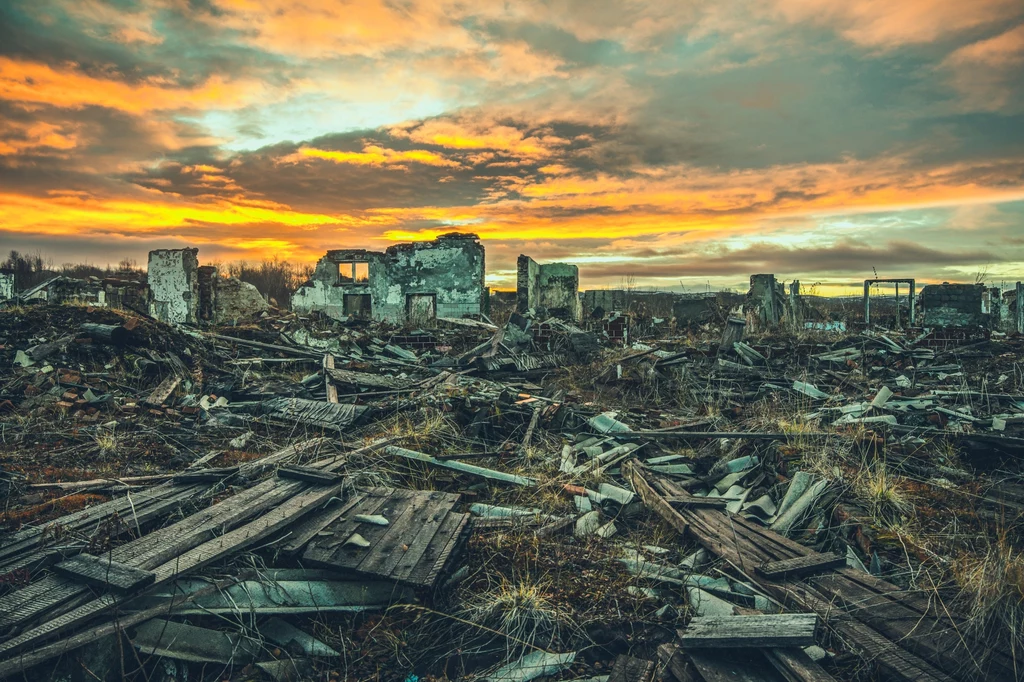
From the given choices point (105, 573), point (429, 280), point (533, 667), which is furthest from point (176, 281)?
point (533, 667)

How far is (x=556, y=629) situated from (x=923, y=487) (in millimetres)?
3312

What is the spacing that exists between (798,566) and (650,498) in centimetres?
131

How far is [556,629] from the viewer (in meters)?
2.91

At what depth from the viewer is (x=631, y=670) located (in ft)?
8.29

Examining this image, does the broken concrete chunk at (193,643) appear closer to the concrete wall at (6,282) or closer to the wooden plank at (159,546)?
the wooden plank at (159,546)

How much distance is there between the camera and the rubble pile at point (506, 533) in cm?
258

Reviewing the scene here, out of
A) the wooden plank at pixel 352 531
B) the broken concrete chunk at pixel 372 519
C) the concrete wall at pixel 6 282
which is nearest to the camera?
the wooden plank at pixel 352 531

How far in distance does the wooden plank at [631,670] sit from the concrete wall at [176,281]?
67.7 feet

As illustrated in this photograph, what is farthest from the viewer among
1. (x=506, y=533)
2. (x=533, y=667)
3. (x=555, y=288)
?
(x=555, y=288)

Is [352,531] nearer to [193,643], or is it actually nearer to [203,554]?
[203,554]

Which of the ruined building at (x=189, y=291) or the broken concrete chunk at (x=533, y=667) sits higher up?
the ruined building at (x=189, y=291)

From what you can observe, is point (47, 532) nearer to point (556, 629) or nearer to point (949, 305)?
point (556, 629)

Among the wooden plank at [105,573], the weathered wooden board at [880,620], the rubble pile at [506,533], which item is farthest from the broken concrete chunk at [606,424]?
the wooden plank at [105,573]

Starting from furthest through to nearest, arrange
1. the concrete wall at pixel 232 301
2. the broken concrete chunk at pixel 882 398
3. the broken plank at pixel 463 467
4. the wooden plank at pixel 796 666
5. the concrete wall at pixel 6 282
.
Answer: the concrete wall at pixel 6 282
the concrete wall at pixel 232 301
the broken concrete chunk at pixel 882 398
the broken plank at pixel 463 467
the wooden plank at pixel 796 666
